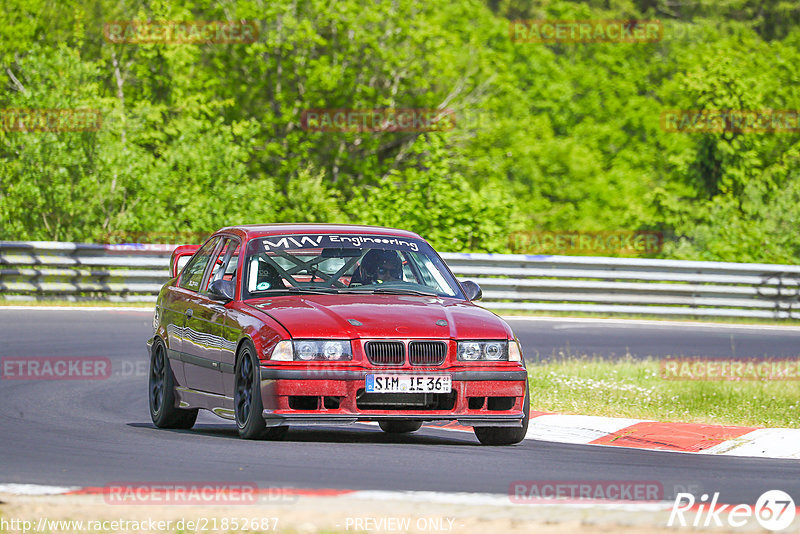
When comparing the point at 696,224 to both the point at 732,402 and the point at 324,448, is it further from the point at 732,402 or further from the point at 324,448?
the point at 324,448

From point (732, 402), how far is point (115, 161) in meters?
16.4

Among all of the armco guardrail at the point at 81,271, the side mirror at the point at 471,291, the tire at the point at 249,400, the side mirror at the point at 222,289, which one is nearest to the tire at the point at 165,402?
the side mirror at the point at 222,289

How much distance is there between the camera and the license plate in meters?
8.45

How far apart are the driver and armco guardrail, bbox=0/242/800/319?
1192cm

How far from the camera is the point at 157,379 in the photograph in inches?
418

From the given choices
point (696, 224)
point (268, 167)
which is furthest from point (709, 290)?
point (268, 167)

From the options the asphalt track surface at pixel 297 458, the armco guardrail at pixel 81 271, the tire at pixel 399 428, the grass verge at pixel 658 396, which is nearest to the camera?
the asphalt track surface at pixel 297 458

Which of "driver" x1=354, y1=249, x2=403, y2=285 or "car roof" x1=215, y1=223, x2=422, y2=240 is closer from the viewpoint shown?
"driver" x1=354, y1=249, x2=403, y2=285

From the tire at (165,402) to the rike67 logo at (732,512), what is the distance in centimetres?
458

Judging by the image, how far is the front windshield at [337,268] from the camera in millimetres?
9594

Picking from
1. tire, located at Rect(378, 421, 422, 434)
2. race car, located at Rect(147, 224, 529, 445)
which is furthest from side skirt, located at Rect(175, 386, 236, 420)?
tire, located at Rect(378, 421, 422, 434)

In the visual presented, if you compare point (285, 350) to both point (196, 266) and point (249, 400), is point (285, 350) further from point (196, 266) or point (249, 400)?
point (196, 266)

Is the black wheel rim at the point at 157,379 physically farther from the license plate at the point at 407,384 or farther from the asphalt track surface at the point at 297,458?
the license plate at the point at 407,384

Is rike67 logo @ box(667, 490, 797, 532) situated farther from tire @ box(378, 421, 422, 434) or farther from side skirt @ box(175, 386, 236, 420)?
tire @ box(378, 421, 422, 434)
